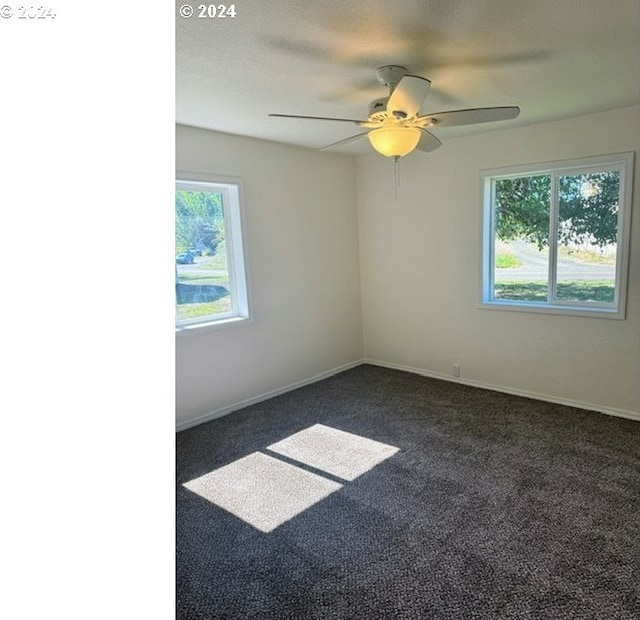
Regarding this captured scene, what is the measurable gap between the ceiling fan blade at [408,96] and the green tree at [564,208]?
2150 millimetres

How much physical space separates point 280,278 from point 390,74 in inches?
89.3

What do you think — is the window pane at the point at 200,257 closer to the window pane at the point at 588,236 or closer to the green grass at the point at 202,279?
the green grass at the point at 202,279

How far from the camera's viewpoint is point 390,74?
224 centimetres

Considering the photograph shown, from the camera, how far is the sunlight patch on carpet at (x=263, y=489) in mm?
2410

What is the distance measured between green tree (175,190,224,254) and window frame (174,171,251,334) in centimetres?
5

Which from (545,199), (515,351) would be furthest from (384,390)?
(545,199)

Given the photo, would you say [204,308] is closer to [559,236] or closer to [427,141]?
[427,141]

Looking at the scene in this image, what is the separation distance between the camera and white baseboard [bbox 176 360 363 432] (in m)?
3.59

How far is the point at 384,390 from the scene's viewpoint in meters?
4.24
